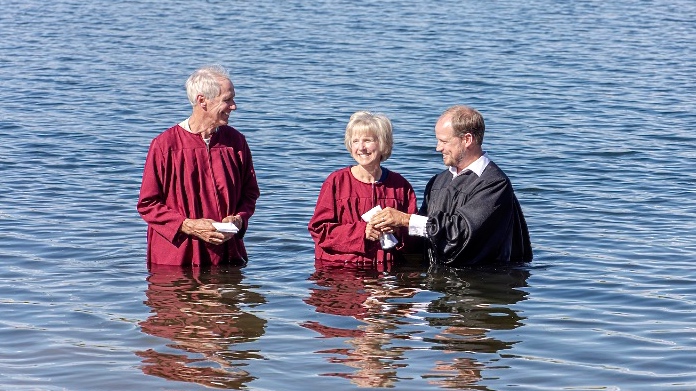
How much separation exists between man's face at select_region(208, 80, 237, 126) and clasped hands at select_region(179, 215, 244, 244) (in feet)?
2.47

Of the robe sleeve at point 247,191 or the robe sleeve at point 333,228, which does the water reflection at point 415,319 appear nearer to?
the robe sleeve at point 333,228

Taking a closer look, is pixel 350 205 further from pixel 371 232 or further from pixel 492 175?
pixel 492 175

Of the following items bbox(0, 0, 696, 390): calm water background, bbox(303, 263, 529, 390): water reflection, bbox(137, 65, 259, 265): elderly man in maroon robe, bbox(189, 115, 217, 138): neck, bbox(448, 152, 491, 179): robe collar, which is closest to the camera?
bbox(303, 263, 529, 390): water reflection

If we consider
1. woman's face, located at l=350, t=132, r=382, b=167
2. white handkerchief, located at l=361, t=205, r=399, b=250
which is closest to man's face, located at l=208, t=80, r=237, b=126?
woman's face, located at l=350, t=132, r=382, b=167

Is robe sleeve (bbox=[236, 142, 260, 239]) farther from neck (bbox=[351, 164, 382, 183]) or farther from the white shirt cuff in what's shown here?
the white shirt cuff

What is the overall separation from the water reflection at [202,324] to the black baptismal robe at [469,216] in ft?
4.98

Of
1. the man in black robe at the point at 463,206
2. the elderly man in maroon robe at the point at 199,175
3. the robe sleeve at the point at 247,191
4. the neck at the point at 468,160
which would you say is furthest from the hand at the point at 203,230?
the neck at the point at 468,160

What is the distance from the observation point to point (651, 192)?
1394 centimetres

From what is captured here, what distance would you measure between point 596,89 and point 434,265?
12192 millimetres

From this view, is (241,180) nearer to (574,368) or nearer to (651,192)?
(574,368)

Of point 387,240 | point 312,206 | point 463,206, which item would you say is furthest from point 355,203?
point 312,206

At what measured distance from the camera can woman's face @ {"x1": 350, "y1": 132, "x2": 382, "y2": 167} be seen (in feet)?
29.8

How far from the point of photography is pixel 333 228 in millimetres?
9492

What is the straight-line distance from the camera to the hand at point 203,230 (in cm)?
899
